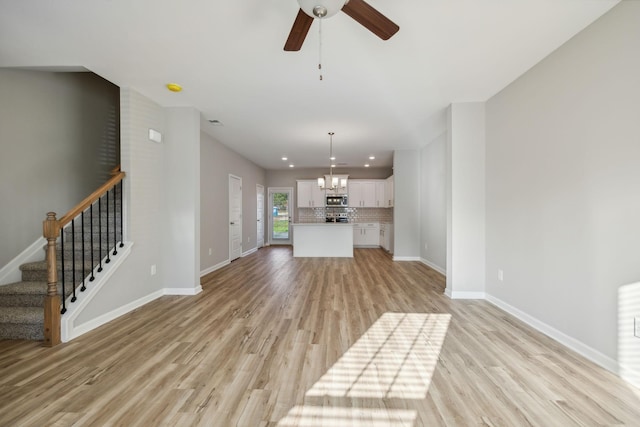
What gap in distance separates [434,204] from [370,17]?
474cm

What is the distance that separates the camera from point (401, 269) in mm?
5855

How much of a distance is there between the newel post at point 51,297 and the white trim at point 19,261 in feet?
3.68

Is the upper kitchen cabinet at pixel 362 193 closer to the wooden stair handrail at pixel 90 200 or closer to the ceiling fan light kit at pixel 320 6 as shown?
the wooden stair handrail at pixel 90 200

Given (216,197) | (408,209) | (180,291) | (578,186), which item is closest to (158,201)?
(180,291)

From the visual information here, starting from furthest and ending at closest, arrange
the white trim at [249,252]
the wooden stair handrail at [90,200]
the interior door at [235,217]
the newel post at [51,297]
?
1. the white trim at [249,252]
2. the interior door at [235,217]
3. the wooden stair handrail at [90,200]
4. the newel post at [51,297]

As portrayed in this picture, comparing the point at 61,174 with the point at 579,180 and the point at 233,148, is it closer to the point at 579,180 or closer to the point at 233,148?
the point at 233,148

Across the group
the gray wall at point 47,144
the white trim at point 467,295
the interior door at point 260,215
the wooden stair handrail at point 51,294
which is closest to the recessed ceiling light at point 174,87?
the gray wall at point 47,144

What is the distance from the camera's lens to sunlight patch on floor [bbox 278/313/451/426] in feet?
5.27

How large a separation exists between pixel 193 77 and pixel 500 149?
3789 mm

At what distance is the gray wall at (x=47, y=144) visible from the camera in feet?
10.3

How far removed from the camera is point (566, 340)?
8.18ft

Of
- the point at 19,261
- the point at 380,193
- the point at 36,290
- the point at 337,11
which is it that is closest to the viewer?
the point at 337,11

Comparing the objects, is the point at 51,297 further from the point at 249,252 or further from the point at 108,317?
the point at 249,252

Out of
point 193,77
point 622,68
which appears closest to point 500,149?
point 622,68
